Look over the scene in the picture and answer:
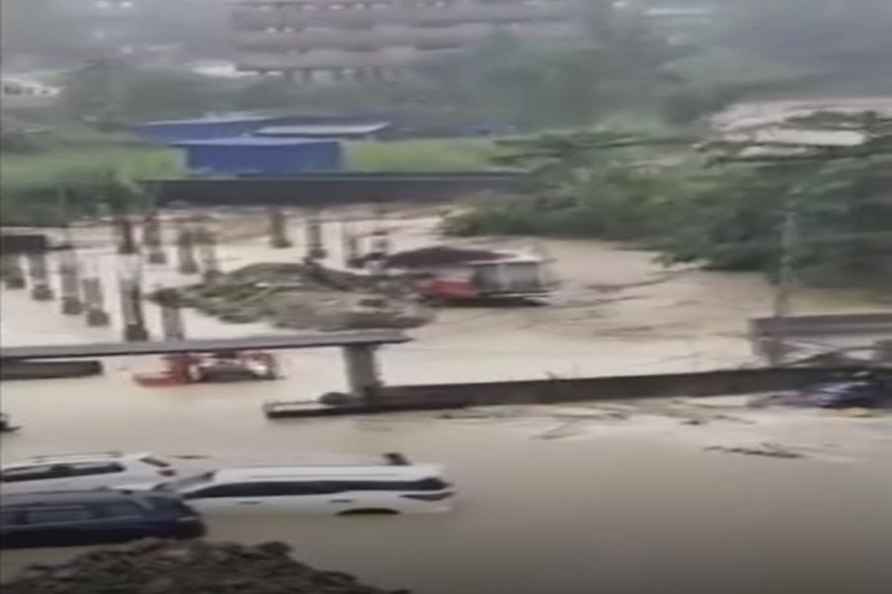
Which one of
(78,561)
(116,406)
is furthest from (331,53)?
(78,561)

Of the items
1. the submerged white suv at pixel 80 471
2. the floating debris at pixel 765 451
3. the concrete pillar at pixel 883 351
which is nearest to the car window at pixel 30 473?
the submerged white suv at pixel 80 471

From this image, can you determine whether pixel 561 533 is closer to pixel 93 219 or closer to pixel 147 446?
pixel 147 446

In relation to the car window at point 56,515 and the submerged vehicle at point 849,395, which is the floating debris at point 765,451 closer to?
the submerged vehicle at point 849,395

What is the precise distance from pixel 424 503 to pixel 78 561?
284mm

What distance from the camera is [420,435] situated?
149 centimetres

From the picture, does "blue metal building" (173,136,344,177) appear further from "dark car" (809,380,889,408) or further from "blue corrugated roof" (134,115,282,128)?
"dark car" (809,380,889,408)

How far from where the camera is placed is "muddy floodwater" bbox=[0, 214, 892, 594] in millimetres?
1488

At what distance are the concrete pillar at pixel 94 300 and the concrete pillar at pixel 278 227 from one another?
Result: 0.14 m

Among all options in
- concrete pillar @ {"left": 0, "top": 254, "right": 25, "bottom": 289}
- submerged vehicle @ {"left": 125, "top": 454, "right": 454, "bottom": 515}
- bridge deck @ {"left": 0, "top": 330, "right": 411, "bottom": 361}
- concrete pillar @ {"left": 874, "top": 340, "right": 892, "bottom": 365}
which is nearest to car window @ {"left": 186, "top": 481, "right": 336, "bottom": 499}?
submerged vehicle @ {"left": 125, "top": 454, "right": 454, "bottom": 515}

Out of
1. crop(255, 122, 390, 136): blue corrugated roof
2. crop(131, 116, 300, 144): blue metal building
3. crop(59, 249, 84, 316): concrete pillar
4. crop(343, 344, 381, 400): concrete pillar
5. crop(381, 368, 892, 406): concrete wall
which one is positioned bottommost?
crop(381, 368, 892, 406): concrete wall

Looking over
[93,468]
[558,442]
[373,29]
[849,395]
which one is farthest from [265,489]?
[849,395]

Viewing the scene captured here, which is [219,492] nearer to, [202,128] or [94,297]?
[94,297]

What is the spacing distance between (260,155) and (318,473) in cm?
26

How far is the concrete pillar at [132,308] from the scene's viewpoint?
4.85 feet
